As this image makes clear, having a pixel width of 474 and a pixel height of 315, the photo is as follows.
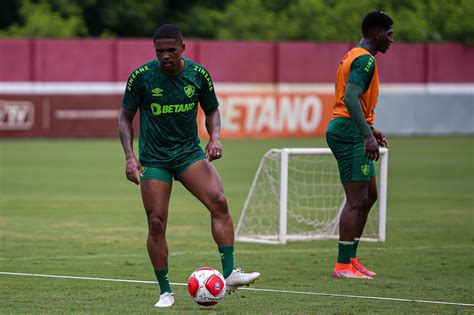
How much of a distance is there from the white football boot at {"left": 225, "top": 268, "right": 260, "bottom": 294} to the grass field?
14 cm

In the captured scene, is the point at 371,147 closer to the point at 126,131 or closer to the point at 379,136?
the point at 379,136

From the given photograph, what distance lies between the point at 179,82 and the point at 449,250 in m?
4.85

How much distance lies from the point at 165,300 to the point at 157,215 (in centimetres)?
66

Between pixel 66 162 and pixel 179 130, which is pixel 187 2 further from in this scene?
pixel 179 130

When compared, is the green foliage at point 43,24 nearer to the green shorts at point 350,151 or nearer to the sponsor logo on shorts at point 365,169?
the green shorts at point 350,151

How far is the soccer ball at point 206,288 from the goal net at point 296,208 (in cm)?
463

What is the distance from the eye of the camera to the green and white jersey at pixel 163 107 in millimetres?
9109

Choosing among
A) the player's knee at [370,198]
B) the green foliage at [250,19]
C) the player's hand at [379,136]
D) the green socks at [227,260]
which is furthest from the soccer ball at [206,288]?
the green foliage at [250,19]

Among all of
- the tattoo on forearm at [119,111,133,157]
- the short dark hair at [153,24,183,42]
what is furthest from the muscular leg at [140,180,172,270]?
the short dark hair at [153,24,183,42]

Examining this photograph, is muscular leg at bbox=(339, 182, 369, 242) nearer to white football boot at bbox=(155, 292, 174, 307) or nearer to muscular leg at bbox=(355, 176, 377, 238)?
muscular leg at bbox=(355, 176, 377, 238)

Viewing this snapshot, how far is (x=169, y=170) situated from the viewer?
363 inches

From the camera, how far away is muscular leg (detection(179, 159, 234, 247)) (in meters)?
9.15

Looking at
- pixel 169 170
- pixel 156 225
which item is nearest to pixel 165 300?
pixel 156 225

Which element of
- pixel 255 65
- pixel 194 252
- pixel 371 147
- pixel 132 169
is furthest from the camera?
pixel 255 65
